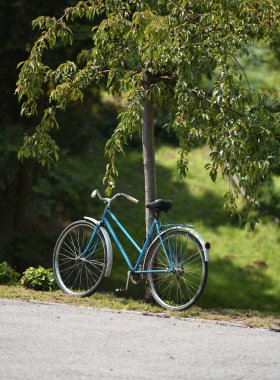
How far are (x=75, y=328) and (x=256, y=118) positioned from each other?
2.43 meters

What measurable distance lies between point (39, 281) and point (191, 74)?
285cm

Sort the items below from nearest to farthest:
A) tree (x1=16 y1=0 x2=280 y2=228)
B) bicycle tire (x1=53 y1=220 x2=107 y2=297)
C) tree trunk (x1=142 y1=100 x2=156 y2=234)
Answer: tree (x1=16 y1=0 x2=280 y2=228) < bicycle tire (x1=53 y1=220 x2=107 y2=297) < tree trunk (x1=142 y1=100 x2=156 y2=234)

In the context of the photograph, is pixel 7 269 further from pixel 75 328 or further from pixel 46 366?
pixel 46 366

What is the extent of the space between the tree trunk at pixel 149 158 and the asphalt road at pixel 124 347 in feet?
5.63

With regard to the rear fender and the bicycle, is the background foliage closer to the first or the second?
the bicycle

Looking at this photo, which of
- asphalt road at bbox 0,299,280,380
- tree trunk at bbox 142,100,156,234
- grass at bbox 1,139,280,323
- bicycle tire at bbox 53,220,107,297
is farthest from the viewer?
grass at bbox 1,139,280,323

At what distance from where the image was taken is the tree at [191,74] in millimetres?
8102

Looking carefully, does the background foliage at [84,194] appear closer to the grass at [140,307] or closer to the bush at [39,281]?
the bush at [39,281]

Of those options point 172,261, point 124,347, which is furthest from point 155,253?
point 124,347

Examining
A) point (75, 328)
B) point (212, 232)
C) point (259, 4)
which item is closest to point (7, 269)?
point (75, 328)

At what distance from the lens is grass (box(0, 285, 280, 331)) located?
811 cm

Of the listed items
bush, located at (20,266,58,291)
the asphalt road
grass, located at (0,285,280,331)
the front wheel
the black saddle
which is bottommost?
the asphalt road

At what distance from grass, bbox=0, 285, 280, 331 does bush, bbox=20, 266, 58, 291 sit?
0.70 feet

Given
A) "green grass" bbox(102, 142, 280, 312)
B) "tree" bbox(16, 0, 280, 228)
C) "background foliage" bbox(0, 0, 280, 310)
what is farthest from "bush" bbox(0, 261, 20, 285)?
"green grass" bbox(102, 142, 280, 312)
